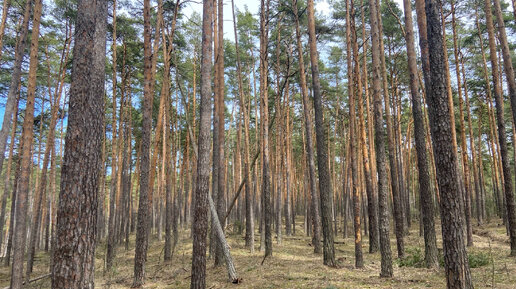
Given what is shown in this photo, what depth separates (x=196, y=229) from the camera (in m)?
6.46

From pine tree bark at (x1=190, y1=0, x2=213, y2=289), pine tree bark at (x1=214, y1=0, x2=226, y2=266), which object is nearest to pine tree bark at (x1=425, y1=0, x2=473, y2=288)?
pine tree bark at (x1=190, y1=0, x2=213, y2=289)

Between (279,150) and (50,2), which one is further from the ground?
(50,2)

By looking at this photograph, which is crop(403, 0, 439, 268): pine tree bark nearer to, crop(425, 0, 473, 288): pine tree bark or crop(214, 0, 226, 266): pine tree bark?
crop(425, 0, 473, 288): pine tree bark

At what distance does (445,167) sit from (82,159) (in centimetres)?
563

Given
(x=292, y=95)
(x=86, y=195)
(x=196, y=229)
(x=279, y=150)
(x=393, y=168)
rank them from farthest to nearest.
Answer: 1. (x=292, y=95)
2. (x=279, y=150)
3. (x=393, y=168)
4. (x=196, y=229)
5. (x=86, y=195)

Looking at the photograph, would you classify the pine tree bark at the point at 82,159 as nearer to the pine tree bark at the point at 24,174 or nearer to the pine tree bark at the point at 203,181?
the pine tree bark at the point at 203,181

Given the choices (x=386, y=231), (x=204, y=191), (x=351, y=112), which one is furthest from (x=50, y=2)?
(x=386, y=231)

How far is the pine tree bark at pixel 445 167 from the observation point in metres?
4.63

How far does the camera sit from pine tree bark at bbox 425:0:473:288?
463cm

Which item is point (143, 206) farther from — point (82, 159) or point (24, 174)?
point (82, 159)

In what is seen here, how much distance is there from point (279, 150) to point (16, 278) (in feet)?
43.8

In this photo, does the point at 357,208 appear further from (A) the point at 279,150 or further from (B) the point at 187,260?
(A) the point at 279,150

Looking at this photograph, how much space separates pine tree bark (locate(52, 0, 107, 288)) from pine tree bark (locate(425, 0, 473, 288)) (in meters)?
5.45

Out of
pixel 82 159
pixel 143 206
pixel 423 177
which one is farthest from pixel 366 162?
pixel 82 159
